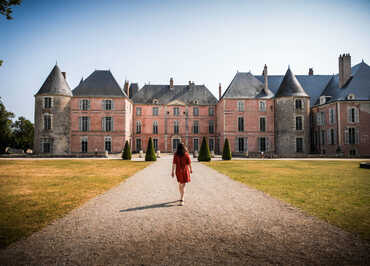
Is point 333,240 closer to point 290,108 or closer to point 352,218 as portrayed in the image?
point 352,218

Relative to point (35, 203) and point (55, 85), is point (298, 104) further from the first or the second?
point (55, 85)

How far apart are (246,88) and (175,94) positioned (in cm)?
1196

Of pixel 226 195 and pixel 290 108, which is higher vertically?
pixel 290 108

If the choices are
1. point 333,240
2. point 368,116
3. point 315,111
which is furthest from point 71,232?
point 315,111

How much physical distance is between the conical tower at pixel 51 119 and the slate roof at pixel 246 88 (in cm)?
2247

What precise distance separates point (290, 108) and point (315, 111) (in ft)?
14.3

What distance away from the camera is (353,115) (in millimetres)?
26750

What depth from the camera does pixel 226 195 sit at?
22.3 ft

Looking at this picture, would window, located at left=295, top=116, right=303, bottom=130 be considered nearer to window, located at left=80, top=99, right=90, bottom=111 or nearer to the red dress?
the red dress

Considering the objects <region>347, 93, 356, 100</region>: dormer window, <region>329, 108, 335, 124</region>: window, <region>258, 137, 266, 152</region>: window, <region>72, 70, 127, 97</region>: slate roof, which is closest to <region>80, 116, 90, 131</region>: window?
<region>72, 70, 127, 97</region>: slate roof

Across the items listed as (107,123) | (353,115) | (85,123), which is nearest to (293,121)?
(353,115)

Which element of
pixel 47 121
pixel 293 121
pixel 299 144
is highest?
pixel 47 121

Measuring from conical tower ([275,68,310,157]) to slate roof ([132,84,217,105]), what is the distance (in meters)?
11.3

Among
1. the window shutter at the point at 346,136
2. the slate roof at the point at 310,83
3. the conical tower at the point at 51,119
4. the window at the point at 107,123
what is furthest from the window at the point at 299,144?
the conical tower at the point at 51,119
